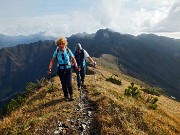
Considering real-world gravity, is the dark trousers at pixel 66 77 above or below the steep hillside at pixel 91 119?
above

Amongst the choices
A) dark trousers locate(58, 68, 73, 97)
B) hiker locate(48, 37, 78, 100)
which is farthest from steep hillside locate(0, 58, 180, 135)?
hiker locate(48, 37, 78, 100)

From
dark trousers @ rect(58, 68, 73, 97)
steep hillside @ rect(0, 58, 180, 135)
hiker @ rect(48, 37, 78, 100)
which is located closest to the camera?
steep hillside @ rect(0, 58, 180, 135)

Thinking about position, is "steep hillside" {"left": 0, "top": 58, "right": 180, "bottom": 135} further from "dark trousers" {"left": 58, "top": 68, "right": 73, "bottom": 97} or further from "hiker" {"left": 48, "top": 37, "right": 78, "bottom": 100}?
"hiker" {"left": 48, "top": 37, "right": 78, "bottom": 100}

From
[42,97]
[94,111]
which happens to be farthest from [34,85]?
[94,111]

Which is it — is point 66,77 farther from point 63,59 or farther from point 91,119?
point 91,119

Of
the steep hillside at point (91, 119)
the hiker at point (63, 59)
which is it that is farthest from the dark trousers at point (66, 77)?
the steep hillside at point (91, 119)

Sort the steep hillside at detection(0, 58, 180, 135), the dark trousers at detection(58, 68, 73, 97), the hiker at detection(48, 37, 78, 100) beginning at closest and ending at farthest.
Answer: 1. the steep hillside at detection(0, 58, 180, 135)
2. the hiker at detection(48, 37, 78, 100)
3. the dark trousers at detection(58, 68, 73, 97)

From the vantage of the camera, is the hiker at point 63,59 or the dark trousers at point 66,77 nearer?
the hiker at point 63,59

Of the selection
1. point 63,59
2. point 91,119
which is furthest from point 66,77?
point 91,119

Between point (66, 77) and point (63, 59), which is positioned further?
point (66, 77)

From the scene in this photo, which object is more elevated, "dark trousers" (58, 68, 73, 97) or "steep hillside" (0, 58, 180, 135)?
"dark trousers" (58, 68, 73, 97)

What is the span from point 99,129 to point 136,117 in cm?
204

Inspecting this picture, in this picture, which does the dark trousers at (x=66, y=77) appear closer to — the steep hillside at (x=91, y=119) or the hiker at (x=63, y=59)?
the hiker at (x=63, y=59)

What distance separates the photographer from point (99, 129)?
480 inches
